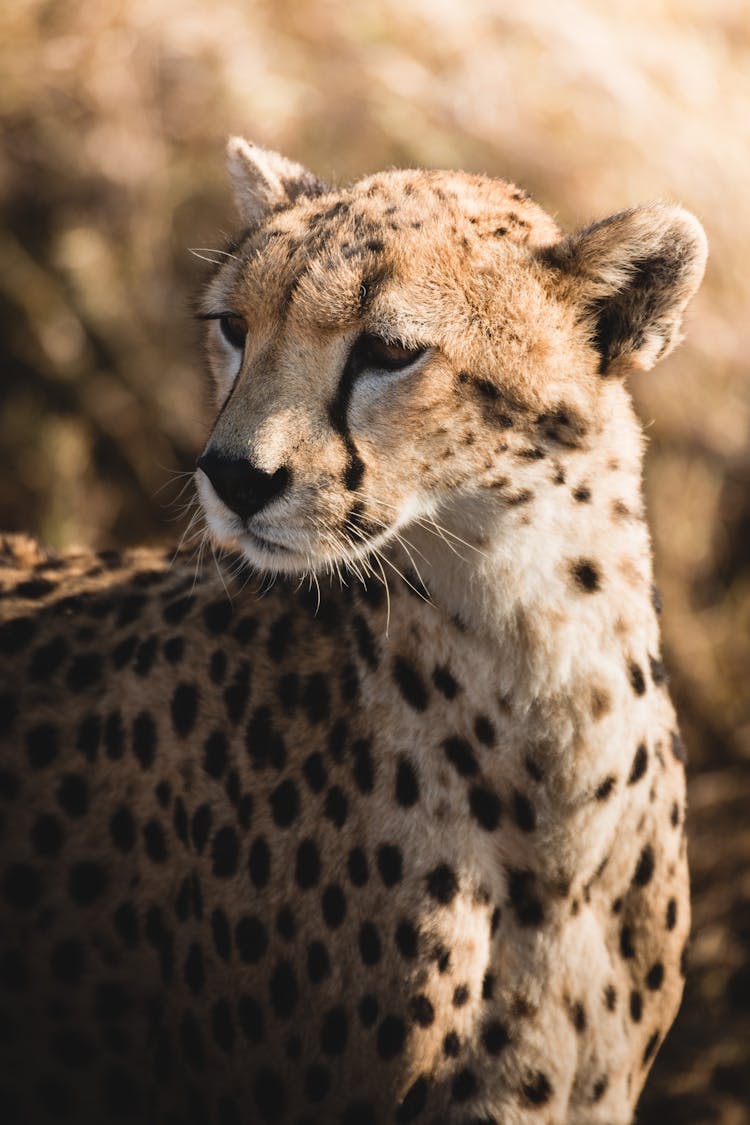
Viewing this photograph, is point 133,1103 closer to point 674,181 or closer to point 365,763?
point 365,763

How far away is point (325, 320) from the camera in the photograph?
1449 millimetres

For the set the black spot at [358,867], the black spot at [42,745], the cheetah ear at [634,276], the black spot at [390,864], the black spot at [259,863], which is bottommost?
the black spot at [42,745]

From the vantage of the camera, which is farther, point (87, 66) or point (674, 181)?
point (674, 181)

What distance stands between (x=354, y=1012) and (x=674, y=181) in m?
3.11

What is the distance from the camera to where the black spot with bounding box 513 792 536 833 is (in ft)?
5.32

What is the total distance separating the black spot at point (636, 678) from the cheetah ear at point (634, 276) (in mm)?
366

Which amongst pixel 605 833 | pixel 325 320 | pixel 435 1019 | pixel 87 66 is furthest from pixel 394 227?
pixel 87 66

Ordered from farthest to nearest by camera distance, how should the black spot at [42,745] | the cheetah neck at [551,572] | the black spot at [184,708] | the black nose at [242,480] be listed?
the black spot at [42,745], the black spot at [184,708], the cheetah neck at [551,572], the black nose at [242,480]

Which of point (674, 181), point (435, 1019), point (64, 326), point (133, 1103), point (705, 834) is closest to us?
point (435, 1019)

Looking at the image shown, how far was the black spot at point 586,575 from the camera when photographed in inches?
61.1

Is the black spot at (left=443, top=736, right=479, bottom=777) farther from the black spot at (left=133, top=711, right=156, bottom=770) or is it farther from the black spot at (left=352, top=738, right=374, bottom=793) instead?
the black spot at (left=133, top=711, right=156, bottom=770)

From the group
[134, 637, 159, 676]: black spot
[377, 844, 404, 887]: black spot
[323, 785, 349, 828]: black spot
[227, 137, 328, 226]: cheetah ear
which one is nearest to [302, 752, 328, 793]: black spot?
[323, 785, 349, 828]: black spot

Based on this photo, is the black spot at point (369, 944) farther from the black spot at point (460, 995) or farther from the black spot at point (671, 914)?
the black spot at point (671, 914)

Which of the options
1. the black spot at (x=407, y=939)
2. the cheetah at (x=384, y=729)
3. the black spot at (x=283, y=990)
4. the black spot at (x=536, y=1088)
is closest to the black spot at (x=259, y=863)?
the cheetah at (x=384, y=729)
